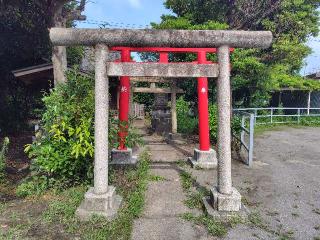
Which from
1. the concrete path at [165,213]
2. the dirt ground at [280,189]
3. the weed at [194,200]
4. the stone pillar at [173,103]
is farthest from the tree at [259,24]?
the weed at [194,200]

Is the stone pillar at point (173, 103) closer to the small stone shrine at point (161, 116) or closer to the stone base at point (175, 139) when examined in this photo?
the stone base at point (175, 139)

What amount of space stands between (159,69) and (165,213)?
8.41 feet

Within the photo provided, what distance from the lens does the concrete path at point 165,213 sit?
174 inches

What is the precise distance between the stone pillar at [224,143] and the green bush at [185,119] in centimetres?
883

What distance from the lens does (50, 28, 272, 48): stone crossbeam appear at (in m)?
4.82

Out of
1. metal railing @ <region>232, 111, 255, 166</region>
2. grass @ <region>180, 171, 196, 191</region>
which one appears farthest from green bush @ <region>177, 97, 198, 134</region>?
grass @ <region>180, 171, 196, 191</region>

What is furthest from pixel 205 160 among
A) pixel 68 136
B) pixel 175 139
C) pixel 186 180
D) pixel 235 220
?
pixel 175 139

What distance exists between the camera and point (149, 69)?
4.92 m

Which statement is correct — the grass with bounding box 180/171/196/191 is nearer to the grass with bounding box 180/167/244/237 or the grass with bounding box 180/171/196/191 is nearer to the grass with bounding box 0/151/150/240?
the grass with bounding box 180/167/244/237

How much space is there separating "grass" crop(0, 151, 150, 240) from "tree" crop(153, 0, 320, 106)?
8.85 meters

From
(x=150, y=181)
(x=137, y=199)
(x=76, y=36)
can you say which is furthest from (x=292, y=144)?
(x=76, y=36)

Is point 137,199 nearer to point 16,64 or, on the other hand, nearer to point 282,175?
point 282,175

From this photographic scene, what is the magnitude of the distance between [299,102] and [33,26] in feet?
59.8

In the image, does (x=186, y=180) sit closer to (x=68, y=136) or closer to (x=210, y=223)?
(x=210, y=223)
